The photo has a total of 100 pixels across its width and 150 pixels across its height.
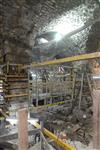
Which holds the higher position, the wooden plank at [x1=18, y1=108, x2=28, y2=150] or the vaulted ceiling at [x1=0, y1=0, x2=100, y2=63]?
the vaulted ceiling at [x1=0, y1=0, x2=100, y2=63]

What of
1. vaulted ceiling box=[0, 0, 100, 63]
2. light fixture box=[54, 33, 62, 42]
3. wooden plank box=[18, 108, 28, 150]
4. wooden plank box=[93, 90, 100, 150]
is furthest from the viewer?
light fixture box=[54, 33, 62, 42]

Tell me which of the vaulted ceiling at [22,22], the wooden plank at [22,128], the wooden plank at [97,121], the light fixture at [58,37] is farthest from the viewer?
the light fixture at [58,37]

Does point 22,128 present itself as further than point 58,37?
No

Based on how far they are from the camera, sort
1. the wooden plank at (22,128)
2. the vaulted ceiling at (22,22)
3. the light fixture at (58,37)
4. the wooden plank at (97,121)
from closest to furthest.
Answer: the wooden plank at (97,121) < the wooden plank at (22,128) < the vaulted ceiling at (22,22) < the light fixture at (58,37)

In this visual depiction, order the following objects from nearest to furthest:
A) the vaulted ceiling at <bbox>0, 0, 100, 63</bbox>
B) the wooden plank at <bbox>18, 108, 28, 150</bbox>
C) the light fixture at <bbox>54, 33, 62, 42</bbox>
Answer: the wooden plank at <bbox>18, 108, 28, 150</bbox>, the vaulted ceiling at <bbox>0, 0, 100, 63</bbox>, the light fixture at <bbox>54, 33, 62, 42</bbox>

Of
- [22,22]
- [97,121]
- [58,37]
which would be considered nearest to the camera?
[97,121]

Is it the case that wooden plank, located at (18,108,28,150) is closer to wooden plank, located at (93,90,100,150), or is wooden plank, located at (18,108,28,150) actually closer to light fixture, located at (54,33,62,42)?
wooden plank, located at (93,90,100,150)

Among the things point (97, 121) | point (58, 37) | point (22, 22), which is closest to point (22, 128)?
point (97, 121)

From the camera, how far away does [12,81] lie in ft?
17.8

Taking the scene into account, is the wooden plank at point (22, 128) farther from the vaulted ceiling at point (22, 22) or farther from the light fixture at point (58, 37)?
the light fixture at point (58, 37)

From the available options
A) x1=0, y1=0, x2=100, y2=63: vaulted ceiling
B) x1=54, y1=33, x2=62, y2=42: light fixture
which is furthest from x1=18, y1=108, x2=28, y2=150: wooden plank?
x1=54, y1=33, x2=62, y2=42: light fixture

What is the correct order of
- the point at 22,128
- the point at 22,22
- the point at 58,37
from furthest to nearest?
the point at 58,37 < the point at 22,22 < the point at 22,128

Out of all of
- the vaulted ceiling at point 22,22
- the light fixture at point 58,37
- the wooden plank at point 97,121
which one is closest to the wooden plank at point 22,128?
the wooden plank at point 97,121

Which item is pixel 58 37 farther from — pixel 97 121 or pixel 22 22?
pixel 97 121
